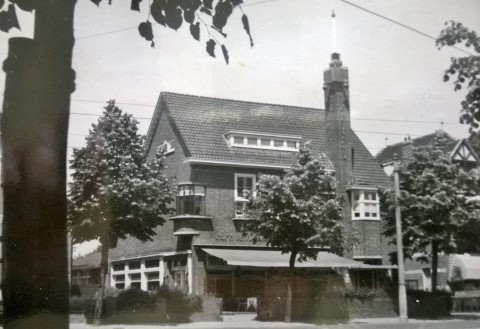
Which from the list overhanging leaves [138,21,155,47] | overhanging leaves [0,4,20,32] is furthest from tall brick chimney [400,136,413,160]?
overhanging leaves [0,4,20,32]

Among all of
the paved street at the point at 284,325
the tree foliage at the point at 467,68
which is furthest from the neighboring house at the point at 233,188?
the tree foliage at the point at 467,68

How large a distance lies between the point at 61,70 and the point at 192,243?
20554mm

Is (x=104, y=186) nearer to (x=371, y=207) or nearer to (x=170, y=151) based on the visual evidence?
(x=170, y=151)

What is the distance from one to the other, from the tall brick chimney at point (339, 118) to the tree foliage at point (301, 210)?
707 centimetres

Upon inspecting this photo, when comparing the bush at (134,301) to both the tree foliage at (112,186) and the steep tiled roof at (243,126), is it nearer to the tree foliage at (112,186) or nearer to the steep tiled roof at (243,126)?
the tree foliage at (112,186)

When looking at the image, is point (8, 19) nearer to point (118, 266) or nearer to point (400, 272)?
point (400, 272)

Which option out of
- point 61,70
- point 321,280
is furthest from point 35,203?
point 321,280

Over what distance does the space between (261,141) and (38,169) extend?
23458 mm

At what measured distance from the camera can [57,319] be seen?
13.2ft

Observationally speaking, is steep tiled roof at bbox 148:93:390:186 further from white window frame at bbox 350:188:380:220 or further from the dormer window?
the dormer window

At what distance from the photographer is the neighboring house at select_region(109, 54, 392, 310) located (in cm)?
2466

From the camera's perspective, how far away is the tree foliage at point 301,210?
20.4m

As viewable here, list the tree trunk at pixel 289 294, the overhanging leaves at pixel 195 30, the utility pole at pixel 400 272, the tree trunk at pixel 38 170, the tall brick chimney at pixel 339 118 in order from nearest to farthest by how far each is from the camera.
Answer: the tree trunk at pixel 38 170 < the overhanging leaves at pixel 195 30 < the tree trunk at pixel 289 294 < the utility pole at pixel 400 272 < the tall brick chimney at pixel 339 118

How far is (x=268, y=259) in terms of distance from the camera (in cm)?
2428
